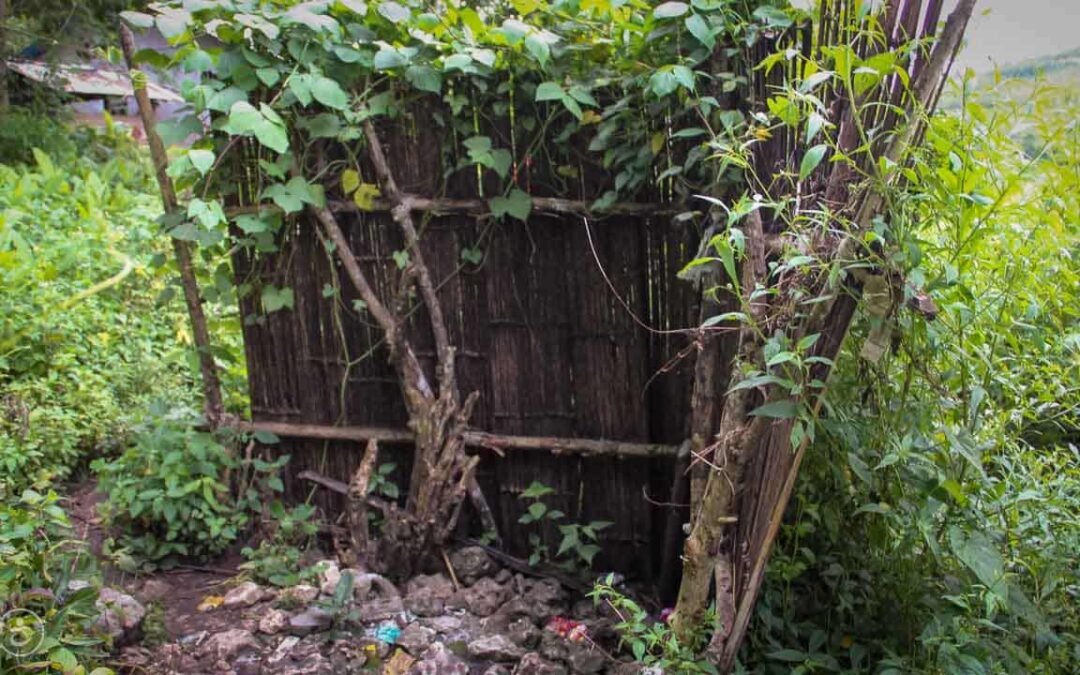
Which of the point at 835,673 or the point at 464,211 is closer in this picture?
the point at 835,673

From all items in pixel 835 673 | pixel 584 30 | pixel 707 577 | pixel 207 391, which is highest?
pixel 584 30

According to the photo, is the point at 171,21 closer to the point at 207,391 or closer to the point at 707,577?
the point at 207,391

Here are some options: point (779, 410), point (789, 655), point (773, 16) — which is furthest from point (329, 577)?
point (773, 16)

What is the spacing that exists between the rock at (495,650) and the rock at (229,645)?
73cm

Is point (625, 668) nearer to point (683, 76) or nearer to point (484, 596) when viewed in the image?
point (484, 596)

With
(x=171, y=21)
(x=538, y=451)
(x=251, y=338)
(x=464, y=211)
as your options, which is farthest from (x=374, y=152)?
(x=538, y=451)

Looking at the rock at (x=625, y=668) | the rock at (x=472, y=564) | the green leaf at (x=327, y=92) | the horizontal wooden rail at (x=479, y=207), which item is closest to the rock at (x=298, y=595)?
the rock at (x=472, y=564)

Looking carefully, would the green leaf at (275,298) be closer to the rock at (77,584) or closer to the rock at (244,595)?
the rock at (244,595)

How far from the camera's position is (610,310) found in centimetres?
321

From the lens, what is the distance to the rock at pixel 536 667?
2648mm

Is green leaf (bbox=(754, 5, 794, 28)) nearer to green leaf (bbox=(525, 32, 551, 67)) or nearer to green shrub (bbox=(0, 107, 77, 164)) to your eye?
green leaf (bbox=(525, 32, 551, 67))

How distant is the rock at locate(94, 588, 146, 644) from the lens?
2703 mm

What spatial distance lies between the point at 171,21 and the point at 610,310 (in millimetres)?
1898

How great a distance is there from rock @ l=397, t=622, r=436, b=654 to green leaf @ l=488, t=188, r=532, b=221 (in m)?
1.51
